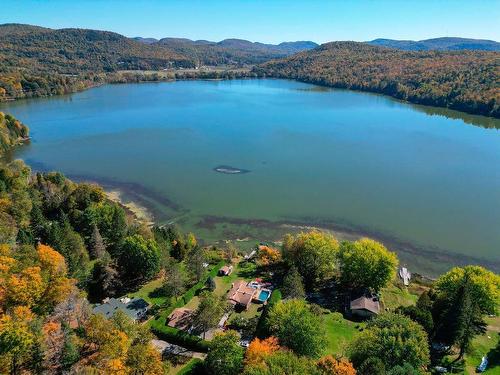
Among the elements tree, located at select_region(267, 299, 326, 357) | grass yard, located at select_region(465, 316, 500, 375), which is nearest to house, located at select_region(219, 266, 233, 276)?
tree, located at select_region(267, 299, 326, 357)

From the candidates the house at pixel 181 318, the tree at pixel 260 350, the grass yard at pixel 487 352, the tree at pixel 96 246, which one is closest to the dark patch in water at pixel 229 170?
the tree at pixel 96 246

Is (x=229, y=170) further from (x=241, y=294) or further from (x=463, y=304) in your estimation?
(x=463, y=304)

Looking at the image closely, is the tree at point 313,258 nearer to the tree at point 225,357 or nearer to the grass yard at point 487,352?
the grass yard at point 487,352

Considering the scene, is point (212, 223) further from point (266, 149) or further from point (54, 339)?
point (266, 149)

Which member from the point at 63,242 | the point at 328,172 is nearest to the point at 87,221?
the point at 63,242

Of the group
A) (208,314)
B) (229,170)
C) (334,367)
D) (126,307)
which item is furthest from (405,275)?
(229,170)

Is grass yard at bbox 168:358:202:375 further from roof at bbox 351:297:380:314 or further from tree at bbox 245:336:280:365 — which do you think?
roof at bbox 351:297:380:314
